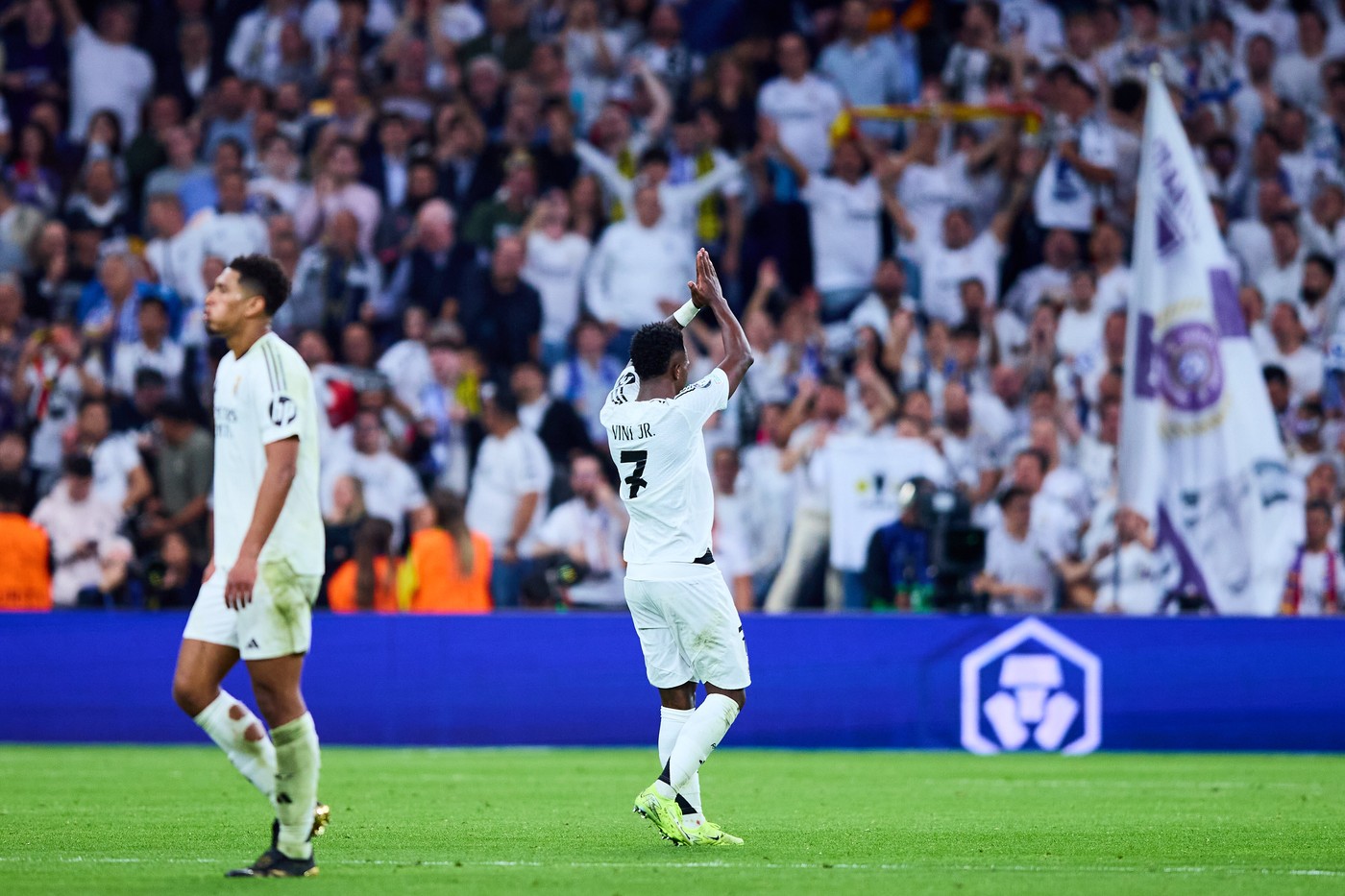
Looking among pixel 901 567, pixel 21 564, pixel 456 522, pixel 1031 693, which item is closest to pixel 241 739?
pixel 456 522

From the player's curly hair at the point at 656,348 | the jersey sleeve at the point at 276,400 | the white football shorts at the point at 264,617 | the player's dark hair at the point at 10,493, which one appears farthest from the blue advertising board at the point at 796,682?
the jersey sleeve at the point at 276,400

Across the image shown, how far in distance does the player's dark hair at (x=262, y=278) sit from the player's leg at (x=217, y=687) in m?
1.16

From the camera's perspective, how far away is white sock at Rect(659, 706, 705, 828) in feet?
30.6

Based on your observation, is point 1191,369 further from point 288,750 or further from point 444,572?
point 288,750

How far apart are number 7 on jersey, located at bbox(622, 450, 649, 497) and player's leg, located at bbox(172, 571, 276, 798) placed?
219 cm

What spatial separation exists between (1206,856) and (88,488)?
38.0 ft

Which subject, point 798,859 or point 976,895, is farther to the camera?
point 798,859

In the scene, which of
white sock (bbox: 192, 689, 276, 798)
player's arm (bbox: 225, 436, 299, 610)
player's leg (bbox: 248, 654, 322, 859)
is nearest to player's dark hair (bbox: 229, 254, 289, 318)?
player's arm (bbox: 225, 436, 299, 610)

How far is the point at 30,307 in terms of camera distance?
1986 cm

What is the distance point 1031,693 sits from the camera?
52.3 feet

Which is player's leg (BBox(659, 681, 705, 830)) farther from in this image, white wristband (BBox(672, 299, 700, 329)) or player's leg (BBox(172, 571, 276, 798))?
player's leg (BBox(172, 571, 276, 798))

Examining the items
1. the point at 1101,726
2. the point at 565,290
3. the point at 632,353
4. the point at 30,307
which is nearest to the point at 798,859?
the point at 632,353

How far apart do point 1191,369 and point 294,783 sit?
1139 centimetres

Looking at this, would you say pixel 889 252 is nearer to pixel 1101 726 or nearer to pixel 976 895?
pixel 1101 726
